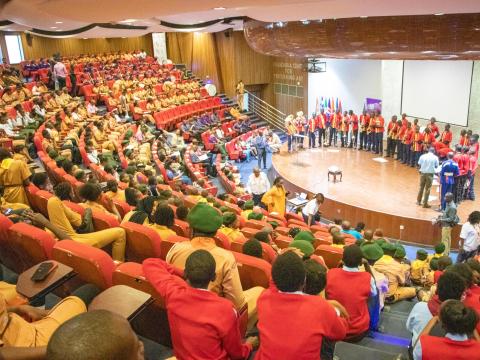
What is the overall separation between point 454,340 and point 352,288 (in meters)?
0.81

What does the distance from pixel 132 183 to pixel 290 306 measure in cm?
407

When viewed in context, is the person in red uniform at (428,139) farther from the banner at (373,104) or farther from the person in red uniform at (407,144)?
the banner at (373,104)

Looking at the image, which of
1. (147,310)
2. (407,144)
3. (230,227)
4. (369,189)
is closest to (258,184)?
(369,189)

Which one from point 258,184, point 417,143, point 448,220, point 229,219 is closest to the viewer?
point 229,219

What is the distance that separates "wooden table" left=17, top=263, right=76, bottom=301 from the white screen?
1145 centimetres

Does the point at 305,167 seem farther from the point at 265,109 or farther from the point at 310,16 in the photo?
the point at 310,16

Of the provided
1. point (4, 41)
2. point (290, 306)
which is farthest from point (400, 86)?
point (4, 41)

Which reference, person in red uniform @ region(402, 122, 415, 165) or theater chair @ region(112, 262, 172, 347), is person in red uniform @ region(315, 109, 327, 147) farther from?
theater chair @ region(112, 262, 172, 347)

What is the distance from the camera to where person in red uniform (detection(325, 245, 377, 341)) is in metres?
2.82

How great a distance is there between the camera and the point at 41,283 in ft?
7.16

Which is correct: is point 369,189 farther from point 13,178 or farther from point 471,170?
point 13,178

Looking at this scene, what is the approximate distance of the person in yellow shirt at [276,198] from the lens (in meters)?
7.61

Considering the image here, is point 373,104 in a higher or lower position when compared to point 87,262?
lower

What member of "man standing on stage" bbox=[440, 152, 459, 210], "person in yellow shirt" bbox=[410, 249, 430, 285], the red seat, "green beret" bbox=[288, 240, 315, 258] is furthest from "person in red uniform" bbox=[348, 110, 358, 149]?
the red seat
